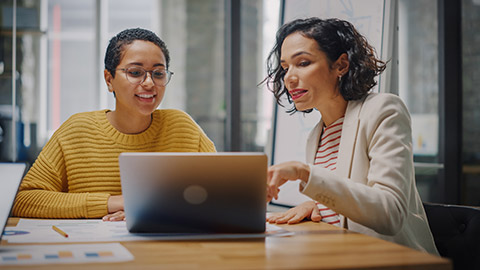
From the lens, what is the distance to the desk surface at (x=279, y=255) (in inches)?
33.6

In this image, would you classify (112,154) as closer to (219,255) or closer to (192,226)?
(192,226)

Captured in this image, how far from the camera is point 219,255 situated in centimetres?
94

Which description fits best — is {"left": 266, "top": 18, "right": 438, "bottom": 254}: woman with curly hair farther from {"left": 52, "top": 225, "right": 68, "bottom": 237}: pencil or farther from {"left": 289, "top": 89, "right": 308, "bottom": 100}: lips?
{"left": 52, "top": 225, "right": 68, "bottom": 237}: pencil

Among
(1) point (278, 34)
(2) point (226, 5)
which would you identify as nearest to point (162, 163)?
(1) point (278, 34)

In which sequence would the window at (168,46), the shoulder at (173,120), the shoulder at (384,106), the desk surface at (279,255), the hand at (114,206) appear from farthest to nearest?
the window at (168,46) → the shoulder at (173,120) → the hand at (114,206) → the shoulder at (384,106) → the desk surface at (279,255)

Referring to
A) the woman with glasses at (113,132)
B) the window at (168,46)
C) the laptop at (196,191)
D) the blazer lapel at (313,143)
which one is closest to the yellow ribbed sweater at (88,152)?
the woman with glasses at (113,132)

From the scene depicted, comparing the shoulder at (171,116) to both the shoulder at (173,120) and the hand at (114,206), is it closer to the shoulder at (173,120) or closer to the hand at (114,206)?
the shoulder at (173,120)

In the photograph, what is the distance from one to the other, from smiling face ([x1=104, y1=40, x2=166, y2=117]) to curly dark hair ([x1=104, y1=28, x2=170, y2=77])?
0.02 metres

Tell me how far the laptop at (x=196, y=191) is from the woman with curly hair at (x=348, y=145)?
0.28ft

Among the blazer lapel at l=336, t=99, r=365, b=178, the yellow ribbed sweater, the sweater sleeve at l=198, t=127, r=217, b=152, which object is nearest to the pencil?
the yellow ribbed sweater

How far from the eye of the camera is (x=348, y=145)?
1.47 meters

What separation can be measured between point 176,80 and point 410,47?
285 cm

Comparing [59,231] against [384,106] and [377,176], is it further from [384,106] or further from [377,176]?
[384,106]

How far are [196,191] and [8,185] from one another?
1.37ft
